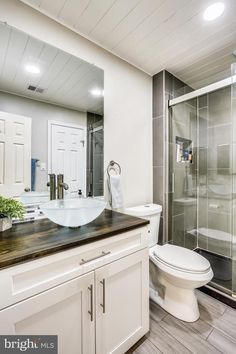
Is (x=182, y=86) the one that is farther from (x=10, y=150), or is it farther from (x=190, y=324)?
(x=190, y=324)

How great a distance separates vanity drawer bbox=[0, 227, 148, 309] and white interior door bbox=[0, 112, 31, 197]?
640 mm

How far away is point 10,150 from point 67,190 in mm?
504

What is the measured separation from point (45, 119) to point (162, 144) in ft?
4.09

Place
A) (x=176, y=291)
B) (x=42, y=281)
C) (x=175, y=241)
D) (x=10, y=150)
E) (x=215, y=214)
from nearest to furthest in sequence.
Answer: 1. (x=42, y=281)
2. (x=10, y=150)
3. (x=176, y=291)
4. (x=175, y=241)
5. (x=215, y=214)

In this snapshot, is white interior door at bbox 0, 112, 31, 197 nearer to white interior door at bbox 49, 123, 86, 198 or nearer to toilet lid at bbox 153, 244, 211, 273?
white interior door at bbox 49, 123, 86, 198

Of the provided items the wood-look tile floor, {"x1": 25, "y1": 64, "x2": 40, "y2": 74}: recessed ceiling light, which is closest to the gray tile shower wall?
the wood-look tile floor

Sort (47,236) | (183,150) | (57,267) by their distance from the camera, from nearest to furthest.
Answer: (57,267) → (47,236) → (183,150)

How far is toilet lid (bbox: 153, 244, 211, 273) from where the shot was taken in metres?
1.35

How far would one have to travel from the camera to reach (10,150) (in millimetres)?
1195

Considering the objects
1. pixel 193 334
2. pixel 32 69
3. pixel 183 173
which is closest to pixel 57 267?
pixel 193 334

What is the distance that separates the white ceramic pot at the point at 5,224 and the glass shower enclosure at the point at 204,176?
1583 mm

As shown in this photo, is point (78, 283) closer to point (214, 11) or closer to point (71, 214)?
point (71, 214)

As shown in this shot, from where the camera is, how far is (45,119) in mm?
1338

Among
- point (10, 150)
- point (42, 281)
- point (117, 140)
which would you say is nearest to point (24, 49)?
point (10, 150)
